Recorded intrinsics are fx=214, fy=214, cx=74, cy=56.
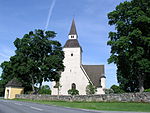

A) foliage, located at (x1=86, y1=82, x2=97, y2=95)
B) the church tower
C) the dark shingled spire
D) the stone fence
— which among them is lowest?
the stone fence

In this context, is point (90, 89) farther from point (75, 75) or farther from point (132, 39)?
point (132, 39)

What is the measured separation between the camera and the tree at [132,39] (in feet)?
97.9

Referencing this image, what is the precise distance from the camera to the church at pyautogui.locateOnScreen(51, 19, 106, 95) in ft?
198

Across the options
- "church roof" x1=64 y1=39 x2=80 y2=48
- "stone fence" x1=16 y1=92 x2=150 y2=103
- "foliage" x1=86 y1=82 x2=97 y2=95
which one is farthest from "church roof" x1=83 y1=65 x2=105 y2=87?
"stone fence" x1=16 y1=92 x2=150 y2=103

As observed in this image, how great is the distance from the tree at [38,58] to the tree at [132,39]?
18231 mm

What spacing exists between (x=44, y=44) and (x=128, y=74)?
2196 centimetres

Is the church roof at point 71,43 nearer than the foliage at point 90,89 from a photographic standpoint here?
No

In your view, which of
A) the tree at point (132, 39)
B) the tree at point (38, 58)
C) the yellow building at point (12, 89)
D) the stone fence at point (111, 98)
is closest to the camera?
the stone fence at point (111, 98)

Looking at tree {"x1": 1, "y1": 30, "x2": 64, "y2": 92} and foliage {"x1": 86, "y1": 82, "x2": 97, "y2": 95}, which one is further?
foliage {"x1": 86, "y1": 82, "x2": 97, "y2": 95}

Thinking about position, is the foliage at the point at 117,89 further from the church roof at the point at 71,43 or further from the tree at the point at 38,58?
the tree at the point at 38,58

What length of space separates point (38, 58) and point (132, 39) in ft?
84.2

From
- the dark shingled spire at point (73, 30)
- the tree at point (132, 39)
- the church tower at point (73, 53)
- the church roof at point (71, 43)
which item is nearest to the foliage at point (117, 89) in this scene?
the church tower at point (73, 53)

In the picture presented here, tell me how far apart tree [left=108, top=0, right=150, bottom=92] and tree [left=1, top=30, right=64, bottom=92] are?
18231 mm

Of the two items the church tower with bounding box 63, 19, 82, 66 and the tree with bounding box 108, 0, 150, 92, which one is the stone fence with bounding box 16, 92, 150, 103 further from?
the church tower with bounding box 63, 19, 82, 66
